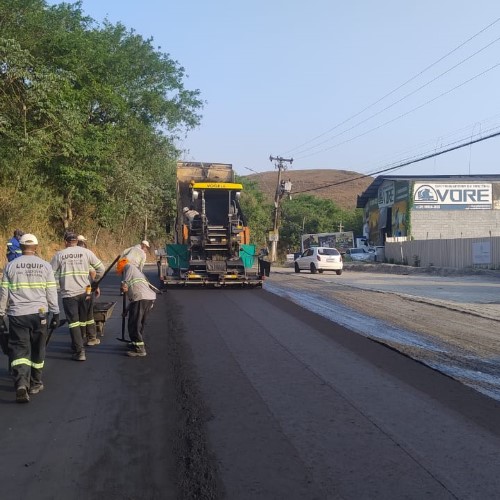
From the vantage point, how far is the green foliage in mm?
25047

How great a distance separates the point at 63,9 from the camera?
107 feet

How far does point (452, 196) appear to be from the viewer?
5309cm

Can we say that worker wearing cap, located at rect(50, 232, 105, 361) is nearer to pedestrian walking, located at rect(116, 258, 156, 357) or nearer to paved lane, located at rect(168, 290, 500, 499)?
pedestrian walking, located at rect(116, 258, 156, 357)

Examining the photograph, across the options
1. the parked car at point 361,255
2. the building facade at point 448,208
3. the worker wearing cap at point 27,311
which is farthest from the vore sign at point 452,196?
the worker wearing cap at point 27,311

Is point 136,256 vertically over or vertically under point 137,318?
over

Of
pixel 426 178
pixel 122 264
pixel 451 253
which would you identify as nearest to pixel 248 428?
pixel 122 264

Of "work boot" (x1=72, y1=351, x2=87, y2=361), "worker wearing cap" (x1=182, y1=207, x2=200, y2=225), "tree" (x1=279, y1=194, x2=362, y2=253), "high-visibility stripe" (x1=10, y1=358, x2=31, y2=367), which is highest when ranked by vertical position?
"tree" (x1=279, y1=194, x2=362, y2=253)

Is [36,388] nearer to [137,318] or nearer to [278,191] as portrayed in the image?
[137,318]

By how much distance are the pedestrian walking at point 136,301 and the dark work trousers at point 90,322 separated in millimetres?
484

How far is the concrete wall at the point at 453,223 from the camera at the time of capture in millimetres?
52812

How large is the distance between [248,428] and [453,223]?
166 feet

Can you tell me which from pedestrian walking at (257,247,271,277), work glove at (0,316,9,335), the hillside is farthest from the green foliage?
the hillside

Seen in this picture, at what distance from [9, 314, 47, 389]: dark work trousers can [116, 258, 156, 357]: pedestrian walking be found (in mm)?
2130

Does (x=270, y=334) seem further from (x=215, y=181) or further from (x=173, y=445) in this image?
(x=215, y=181)
